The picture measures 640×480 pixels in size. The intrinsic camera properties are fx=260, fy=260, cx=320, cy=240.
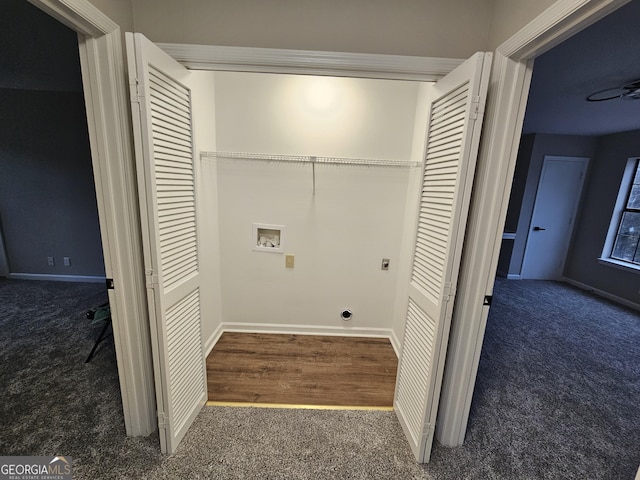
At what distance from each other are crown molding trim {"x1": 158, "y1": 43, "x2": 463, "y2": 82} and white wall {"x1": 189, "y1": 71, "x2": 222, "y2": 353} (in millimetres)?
716

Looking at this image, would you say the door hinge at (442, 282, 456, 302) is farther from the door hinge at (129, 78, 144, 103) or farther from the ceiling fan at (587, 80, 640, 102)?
the ceiling fan at (587, 80, 640, 102)

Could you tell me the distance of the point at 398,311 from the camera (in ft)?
8.91

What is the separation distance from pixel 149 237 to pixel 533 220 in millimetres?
5859

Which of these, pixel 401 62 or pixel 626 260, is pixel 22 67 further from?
pixel 626 260

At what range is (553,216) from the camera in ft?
15.5

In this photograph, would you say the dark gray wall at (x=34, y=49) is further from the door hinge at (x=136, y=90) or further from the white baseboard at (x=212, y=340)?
the white baseboard at (x=212, y=340)

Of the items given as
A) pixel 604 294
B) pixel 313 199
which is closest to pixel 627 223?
pixel 604 294

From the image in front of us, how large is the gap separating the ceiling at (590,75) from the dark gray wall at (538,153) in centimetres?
52

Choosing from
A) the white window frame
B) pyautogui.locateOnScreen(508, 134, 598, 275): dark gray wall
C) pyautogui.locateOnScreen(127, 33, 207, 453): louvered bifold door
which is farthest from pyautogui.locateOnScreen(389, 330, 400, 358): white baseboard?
the white window frame

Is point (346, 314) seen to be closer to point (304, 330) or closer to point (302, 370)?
point (304, 330)

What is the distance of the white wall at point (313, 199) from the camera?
2.42 m

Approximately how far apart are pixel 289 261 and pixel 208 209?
93 cm

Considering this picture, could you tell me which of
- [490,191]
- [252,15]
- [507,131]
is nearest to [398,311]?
[490,191]

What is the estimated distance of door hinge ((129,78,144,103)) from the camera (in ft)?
3.80
